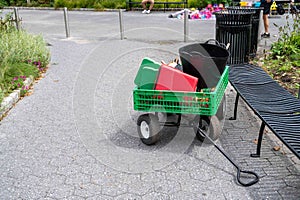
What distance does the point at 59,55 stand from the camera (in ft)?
31.4

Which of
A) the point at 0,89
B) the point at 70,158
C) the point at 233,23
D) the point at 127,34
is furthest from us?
the point at 127,34

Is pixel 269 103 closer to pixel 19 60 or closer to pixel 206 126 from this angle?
pixel 206 126

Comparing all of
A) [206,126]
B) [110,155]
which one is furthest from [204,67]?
[110,155]

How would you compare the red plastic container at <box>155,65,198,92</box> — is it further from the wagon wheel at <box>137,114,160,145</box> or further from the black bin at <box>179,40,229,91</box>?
the wagon wheel at <box>137,114,160,145</box>

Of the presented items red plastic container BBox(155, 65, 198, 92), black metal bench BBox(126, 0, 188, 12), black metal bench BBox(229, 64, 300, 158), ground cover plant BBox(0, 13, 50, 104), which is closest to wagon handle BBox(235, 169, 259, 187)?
black metal bench BBox(229, 64, 300, 158)

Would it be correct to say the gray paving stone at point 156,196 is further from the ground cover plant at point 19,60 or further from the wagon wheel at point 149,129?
the ground cover plant at point 19,60

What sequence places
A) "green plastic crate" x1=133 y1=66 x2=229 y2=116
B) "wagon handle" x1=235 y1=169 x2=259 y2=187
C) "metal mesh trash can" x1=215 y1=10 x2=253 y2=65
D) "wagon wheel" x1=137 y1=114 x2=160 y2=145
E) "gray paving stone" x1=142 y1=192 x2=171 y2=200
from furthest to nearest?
1. "metal mesh trash can" x1=215 y1=10 x2=253 y2=65
2. "wagon wheel" x1=137 y1=114 x2=160 y2=145
3. "green plastic crate" x1=133 y1=66 x2=229 y2=116
4. "wagon handle" x1=235 y1=169 x2=259 y2=187
5. "gray paving stone" x1=142 y1=192 x2=171 y2=200

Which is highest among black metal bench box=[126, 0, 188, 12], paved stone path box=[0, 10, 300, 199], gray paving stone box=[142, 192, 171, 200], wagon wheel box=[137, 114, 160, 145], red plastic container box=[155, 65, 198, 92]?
black metal bench box=[126, 0, 188, 12]

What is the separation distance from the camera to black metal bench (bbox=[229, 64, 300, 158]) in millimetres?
3472

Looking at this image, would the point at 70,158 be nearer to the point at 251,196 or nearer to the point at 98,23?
the point at 251,196

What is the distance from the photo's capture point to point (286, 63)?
6.93 metres

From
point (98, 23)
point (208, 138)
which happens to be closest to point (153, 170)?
point (208, 138)

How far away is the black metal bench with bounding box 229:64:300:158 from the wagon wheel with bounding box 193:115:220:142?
1.53 feet

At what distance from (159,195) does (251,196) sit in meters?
0.86
